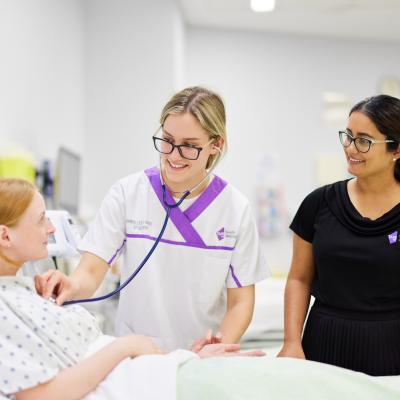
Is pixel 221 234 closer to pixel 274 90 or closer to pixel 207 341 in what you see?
pixel 207 341

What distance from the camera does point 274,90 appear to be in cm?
531

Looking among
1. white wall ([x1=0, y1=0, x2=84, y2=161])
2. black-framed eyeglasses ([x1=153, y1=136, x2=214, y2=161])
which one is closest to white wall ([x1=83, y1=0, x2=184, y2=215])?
white wall ([x1=0, y1=0, x2=84, y2=161])

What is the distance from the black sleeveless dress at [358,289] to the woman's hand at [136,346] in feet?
1.91

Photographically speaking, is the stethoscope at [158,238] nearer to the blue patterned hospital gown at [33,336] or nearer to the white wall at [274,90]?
the blue patterned hospital gown at [33,336]

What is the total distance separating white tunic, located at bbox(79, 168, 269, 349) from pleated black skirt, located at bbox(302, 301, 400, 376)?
0.81 ft

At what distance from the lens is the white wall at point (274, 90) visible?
17.3 feet

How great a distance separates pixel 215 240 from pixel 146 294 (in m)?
0.26

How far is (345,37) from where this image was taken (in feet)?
17.5

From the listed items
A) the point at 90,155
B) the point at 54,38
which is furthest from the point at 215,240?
the point at 90,155

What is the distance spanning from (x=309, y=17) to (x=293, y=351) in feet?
12.2

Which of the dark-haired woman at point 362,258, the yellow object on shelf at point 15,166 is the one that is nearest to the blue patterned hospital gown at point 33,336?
the dark-haired woman at point 362,258

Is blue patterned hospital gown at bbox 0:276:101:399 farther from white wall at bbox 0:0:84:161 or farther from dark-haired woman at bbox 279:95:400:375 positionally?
white wall at bbox 0:0:84:161

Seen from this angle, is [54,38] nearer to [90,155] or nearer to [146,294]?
[90,155]

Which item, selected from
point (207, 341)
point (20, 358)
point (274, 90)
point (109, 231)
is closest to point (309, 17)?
point (274, 90)
